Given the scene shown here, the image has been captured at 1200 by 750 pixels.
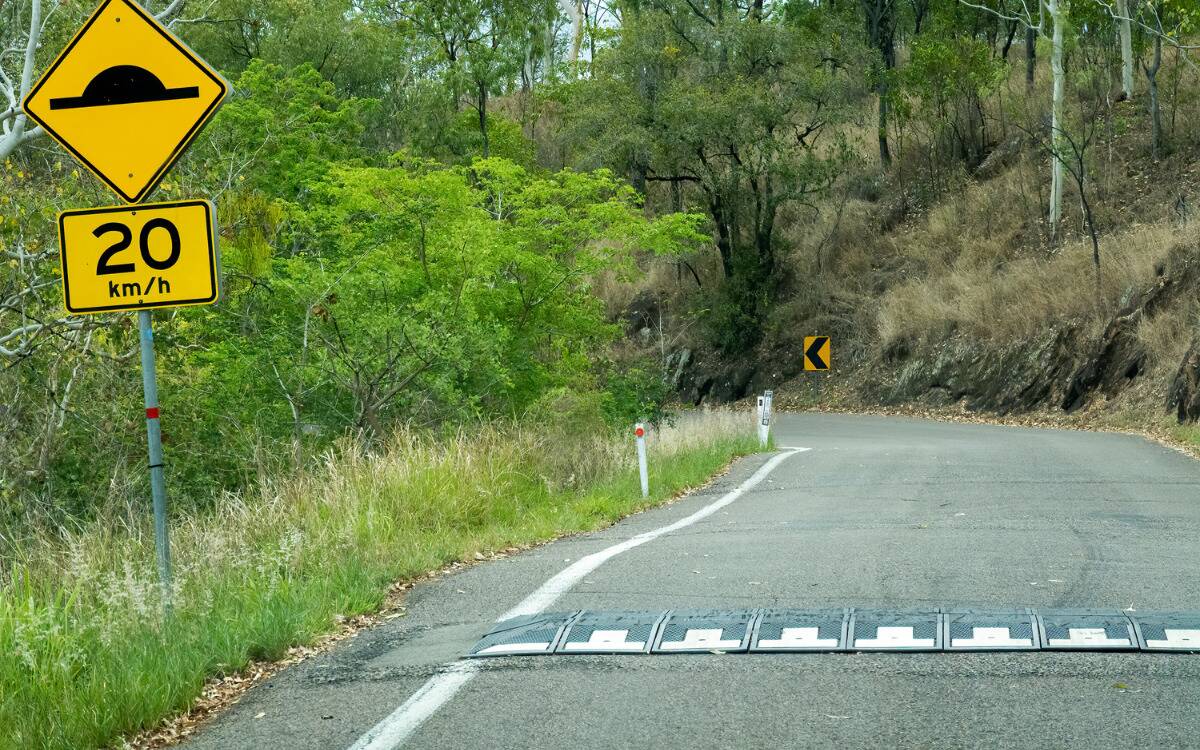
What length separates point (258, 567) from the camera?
8.27 m

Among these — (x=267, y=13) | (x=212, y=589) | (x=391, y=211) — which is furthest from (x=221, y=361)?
(x=267, y=13)

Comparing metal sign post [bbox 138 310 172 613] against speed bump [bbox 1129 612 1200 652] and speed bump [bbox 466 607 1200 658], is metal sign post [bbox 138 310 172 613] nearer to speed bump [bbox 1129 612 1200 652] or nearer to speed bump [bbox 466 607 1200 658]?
speed bump [bbox 466 607 1200 658]

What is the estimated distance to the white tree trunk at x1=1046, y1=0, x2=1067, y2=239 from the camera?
125 ft

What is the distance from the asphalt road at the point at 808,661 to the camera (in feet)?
16.5

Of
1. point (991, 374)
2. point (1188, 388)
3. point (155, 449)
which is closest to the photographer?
point (155, 449)

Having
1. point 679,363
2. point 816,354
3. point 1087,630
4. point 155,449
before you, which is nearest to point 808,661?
point 1087,630

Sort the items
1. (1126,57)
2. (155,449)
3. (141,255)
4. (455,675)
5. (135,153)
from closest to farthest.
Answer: (455,675) < (141,255) < (135,153) < (155,449) < (1126,57)

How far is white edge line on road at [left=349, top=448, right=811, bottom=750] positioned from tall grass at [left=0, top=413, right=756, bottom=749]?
903 mm

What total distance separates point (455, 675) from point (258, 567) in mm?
2771

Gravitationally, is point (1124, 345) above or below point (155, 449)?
below

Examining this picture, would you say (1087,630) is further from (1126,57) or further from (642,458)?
(1126,57)

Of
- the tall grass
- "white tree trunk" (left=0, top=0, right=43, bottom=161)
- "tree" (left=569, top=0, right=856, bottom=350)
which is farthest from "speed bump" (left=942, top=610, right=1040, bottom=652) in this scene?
"tree" (left=569, top=0, right=856, bottom=350)

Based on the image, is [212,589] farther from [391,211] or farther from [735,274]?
[735,274]

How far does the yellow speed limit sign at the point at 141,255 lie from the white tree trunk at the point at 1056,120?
113 ft
